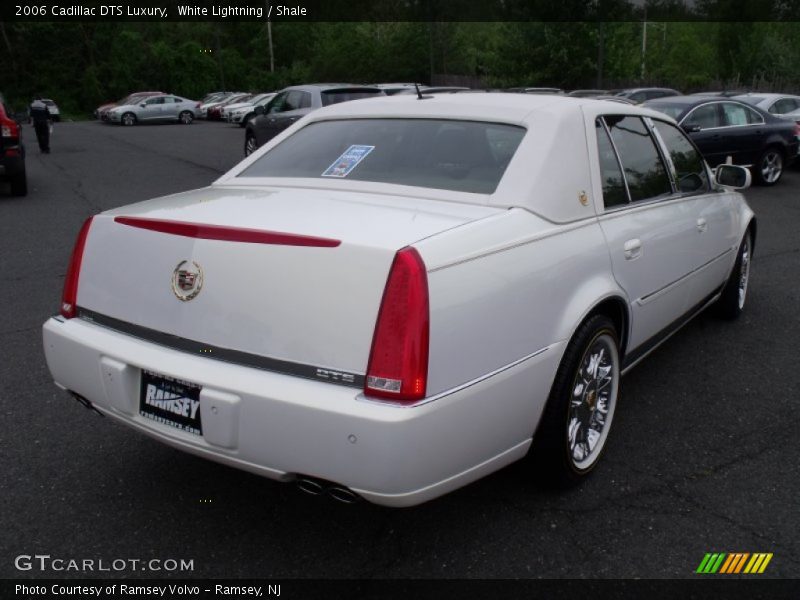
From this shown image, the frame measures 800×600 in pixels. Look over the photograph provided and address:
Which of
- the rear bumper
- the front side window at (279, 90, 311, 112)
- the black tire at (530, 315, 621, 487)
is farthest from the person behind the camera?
the front side window at (279, 90, 311, 112)

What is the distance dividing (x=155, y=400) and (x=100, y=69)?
58.9 meters

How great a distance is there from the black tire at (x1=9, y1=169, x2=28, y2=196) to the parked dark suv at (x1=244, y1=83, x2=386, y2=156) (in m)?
4.72

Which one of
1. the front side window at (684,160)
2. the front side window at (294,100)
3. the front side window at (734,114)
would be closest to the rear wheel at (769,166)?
the front side window at (734,114)

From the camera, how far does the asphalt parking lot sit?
2.76m

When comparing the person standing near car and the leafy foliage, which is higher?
the leafy foliage

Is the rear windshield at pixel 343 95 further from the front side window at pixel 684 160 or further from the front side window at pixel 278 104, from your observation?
the front side window at pixel 684 160

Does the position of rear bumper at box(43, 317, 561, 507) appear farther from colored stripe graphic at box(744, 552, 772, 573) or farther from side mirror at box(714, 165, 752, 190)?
side mirror at box(714, 165, 752, 190)

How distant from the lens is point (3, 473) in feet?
10.9

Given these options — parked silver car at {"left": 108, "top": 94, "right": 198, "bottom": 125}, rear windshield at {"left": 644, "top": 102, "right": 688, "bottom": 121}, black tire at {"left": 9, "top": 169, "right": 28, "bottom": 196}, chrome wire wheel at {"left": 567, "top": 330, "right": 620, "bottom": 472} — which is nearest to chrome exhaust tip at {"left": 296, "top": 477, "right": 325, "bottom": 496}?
chrome wire wheel at {"left": 567, "top": 330, "right": 620, "bottom": 472}

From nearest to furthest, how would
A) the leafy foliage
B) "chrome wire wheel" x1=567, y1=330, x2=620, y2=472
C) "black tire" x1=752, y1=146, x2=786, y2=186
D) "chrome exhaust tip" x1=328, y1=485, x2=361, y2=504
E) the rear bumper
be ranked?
the rear bumper → "chrome exhaust tip" x1=328, y1=485, x2=361, y2=504 → "chrome wire wheel" x1=567, y1=330, x2=620, y2=472 → "black tire" x1=752, y1=146, x2=786, y2=186 → the leafy foliage

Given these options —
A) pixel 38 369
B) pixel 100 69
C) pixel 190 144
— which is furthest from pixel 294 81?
pixel 38 369

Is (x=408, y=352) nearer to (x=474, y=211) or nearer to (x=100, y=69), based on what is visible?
(x=474, y=211)

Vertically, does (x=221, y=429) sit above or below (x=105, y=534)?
above

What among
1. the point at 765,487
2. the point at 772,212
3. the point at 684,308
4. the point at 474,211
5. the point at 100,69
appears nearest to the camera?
the point at 474,211
